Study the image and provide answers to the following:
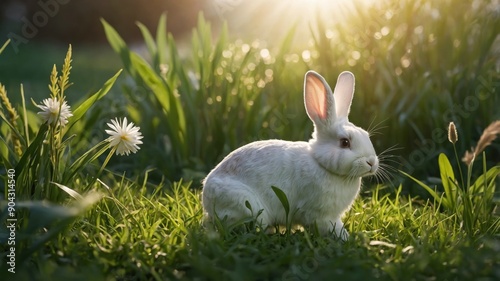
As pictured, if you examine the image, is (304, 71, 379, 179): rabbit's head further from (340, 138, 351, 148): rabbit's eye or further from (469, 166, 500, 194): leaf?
(469, 166, 500, 194): leaf

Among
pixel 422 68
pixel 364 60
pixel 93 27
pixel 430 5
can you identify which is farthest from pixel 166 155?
pixel 93 27

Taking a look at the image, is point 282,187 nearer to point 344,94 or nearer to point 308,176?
point 308,176

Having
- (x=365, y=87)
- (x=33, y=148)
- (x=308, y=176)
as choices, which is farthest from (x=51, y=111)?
(x=365, y=87)

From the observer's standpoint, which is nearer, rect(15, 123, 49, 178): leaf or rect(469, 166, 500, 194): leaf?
rect(15, 123, 49, 178): leaf

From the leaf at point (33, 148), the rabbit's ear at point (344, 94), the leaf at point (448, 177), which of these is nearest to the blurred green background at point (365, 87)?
the leaf at point (448, 177)

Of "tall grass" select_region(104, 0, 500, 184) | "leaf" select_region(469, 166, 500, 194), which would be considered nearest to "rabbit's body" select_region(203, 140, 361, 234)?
"leaf" select_region(469, 166, 500, 194)

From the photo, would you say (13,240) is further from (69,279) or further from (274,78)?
(274,78)
